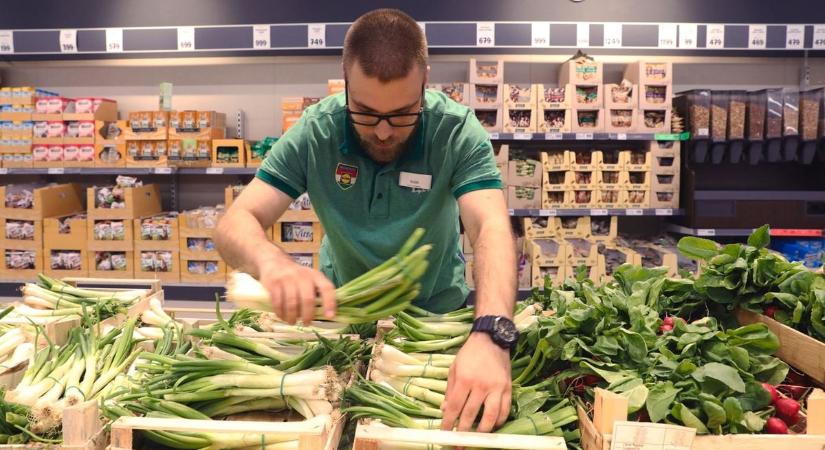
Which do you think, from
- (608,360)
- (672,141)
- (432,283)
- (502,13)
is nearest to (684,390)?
(608,360)

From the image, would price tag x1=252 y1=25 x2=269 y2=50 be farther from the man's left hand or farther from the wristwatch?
the man's left hand

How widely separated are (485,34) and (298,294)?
4186 mm

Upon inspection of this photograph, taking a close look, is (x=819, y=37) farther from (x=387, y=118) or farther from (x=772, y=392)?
(x=387, y=118)

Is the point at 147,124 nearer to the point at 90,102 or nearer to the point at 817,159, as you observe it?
the point at 90,102

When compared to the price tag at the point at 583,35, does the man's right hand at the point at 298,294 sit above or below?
below

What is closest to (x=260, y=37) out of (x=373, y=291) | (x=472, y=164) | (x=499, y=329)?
(x=472, y=164)

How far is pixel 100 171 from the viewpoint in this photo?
5055mm

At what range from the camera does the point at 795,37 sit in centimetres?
506

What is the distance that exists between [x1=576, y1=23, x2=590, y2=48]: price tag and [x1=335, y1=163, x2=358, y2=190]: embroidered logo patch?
3.51 m

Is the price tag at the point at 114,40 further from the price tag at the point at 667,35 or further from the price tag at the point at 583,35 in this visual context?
the price tag at the point at 667,35

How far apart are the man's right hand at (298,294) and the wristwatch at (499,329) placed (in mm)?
339

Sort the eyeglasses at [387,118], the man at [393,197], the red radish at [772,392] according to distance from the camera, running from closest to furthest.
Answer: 1. the man at [393,197]
2. the red radish at [772,392]
3. the eyeglasses at [387,118]

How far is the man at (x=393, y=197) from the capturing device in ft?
4.38

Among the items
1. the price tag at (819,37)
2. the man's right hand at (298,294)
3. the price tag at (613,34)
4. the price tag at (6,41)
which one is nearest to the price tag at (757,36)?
the price tag at (819,37)
